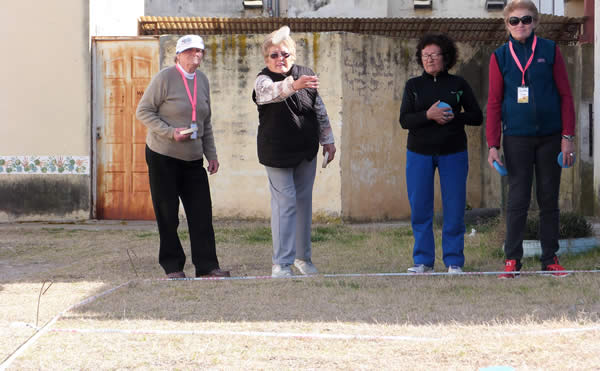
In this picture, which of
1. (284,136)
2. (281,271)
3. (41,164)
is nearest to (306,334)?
(281,271)

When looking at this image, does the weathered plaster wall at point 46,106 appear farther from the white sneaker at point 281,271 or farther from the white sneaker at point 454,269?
the white sneaker at point 454,269

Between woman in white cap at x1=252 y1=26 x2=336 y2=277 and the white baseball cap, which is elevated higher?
the white baseball cap

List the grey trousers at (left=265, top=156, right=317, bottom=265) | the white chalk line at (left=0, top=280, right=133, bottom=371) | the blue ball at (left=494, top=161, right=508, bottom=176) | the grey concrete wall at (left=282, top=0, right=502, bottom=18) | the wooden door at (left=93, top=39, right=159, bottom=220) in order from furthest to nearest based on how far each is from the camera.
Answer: the grey concrete wall at (left=282, top=0, right=502, bottom=18) < the wooden door at (left=93, top=39, right=159, bottom=220) < the grey trousers at (left=265, top=156, right=317, bottom=265) < the blue ball at (left=494, top=161, right=508, bottom=176) < the white chalk line at (left=0, top=280, right=133, bottom=371)

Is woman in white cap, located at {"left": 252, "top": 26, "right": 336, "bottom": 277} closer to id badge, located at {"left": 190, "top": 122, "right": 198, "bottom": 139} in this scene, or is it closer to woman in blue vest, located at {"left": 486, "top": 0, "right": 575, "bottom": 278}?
id badge, located at {"left": 190, "top": 122, "right": 198, "bottom": 139}

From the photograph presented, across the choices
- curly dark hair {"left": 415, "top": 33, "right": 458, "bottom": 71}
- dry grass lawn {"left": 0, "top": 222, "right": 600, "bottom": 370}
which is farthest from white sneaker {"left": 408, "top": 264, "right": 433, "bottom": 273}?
curly dark hair {"left": 415, "top": 33, "right": 458, "bottom": 71}

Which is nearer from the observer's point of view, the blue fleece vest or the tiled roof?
the blue fleece vest

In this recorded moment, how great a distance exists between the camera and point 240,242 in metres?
9.05

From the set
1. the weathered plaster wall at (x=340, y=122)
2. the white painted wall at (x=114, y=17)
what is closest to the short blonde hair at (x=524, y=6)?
the weathered plaster wall at (x=340, y=122)

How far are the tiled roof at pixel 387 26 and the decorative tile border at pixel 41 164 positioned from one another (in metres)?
3.42

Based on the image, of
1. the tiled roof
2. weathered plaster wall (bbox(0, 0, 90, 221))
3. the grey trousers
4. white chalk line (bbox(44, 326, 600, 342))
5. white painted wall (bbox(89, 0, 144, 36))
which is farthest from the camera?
the tiled roof

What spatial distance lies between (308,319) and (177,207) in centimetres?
203

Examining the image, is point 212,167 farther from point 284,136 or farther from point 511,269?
point 511,269

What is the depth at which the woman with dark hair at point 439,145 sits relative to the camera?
20.0 ft

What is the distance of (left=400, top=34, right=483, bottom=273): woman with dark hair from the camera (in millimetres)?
6090
